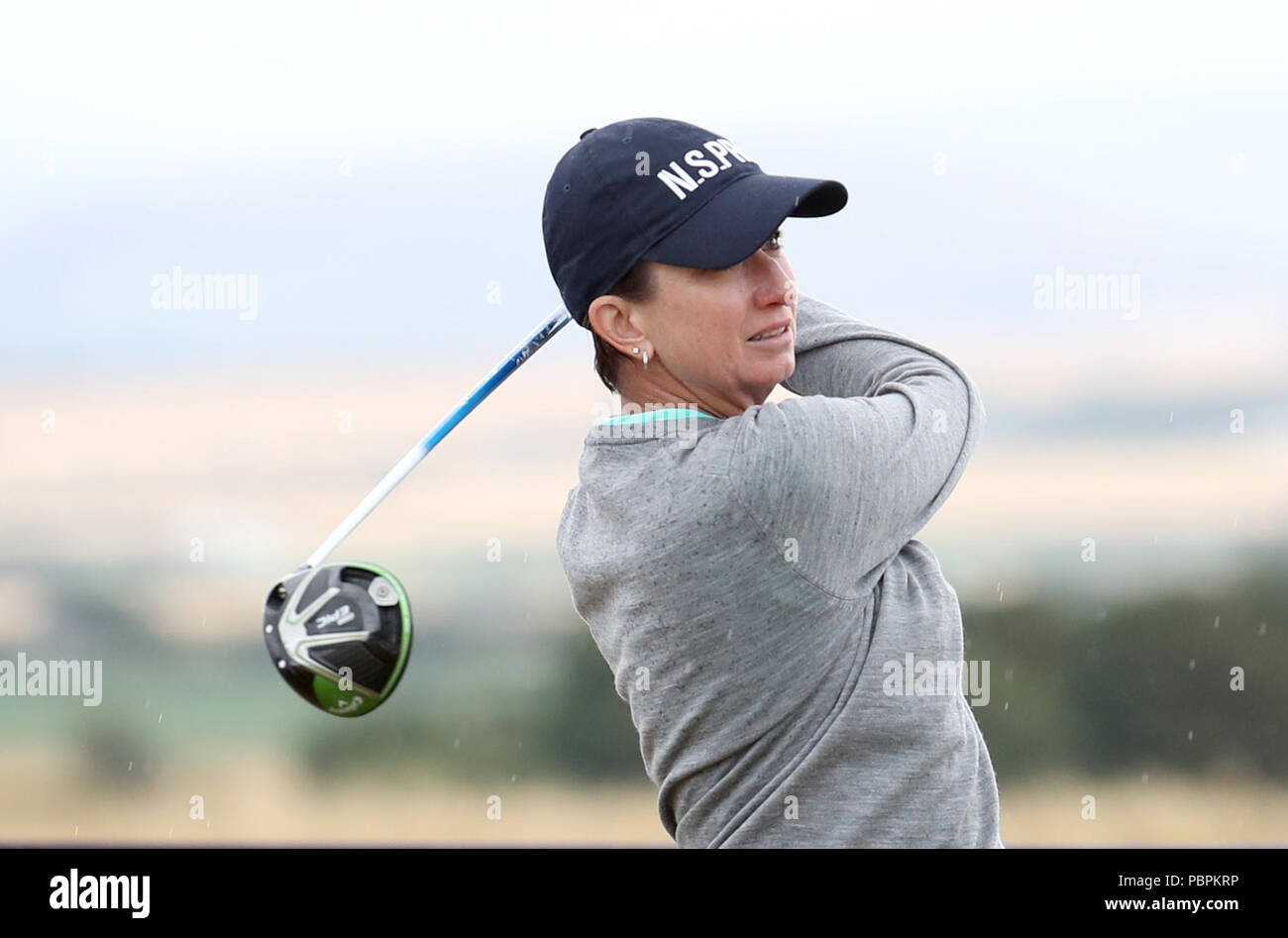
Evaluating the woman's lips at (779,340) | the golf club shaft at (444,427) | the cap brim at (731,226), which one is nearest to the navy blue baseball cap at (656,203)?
the cap brim at (731,226)

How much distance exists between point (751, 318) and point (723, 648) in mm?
369

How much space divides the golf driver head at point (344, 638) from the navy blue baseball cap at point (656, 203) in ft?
1.39

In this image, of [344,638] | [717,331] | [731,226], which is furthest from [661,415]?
[344,638]

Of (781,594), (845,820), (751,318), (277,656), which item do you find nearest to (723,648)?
(781,594)

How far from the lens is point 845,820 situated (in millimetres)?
1384

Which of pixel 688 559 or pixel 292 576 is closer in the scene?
pixel 688 559

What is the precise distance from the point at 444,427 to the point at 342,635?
16.6 inches

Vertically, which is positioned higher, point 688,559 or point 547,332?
point 547,332

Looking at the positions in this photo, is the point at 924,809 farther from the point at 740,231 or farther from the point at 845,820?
the point at 740,231

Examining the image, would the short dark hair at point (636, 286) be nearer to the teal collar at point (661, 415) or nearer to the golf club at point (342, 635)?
the teal collar at point (661, 415)

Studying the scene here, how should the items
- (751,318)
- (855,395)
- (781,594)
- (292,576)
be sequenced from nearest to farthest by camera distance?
(781,594), (751,318), (855,395), (292,576)

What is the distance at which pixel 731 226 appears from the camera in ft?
4.69

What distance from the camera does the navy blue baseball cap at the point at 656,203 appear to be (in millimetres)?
1435

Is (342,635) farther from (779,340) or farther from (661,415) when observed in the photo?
(779,340)
